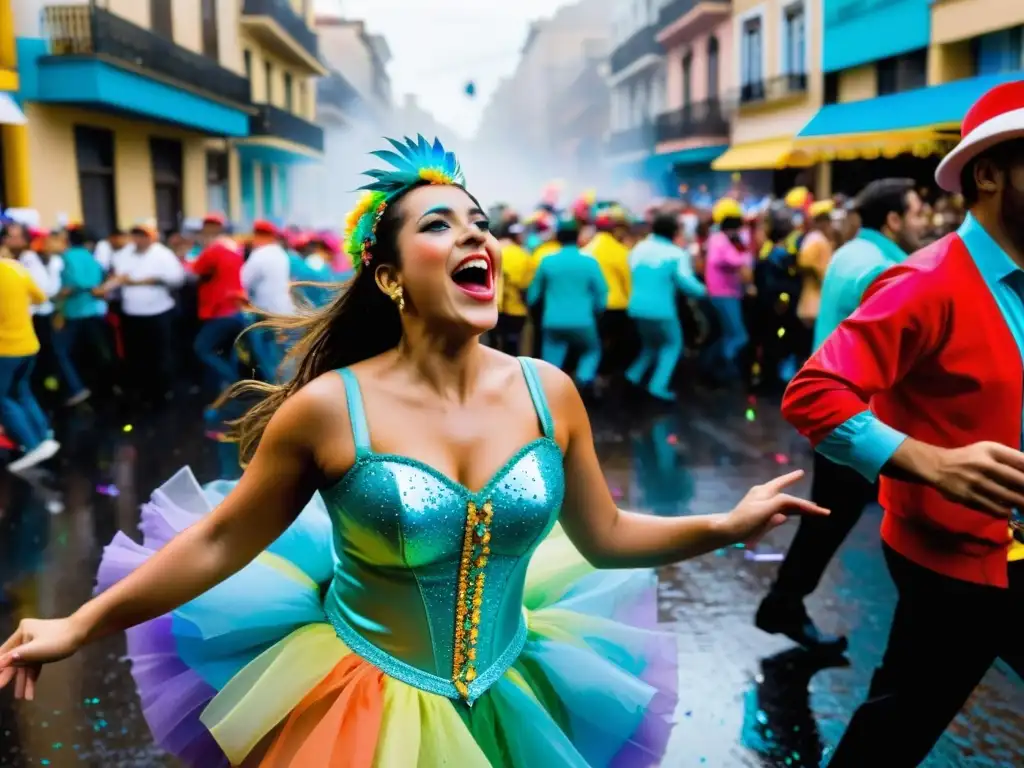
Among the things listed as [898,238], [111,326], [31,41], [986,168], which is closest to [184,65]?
[31,41]

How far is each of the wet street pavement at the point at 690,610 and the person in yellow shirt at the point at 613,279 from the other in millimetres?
2458

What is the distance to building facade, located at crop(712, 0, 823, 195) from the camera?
2577 centimetres

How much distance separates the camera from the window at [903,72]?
1980 cm

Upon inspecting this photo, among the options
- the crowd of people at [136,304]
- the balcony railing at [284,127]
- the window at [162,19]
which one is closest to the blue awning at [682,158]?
the balcony railing at [284,127]

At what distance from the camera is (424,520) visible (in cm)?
210

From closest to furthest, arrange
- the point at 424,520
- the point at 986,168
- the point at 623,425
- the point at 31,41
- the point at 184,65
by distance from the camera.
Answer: the point at 424,520 < the point at 986,168 < the point at 623,425 < the point at 31,41 < the point at 184,65

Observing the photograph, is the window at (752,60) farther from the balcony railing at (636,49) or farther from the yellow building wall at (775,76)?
the balcony railing at (636,49)

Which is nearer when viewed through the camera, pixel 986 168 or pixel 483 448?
pixel 483 448

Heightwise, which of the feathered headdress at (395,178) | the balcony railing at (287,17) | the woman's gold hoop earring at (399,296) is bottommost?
the woman's gold hoop earring at (399,296)

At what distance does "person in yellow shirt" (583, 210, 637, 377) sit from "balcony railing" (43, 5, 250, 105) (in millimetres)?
10040

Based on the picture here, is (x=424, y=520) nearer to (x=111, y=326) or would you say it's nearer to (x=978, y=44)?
(x=111, y=326)

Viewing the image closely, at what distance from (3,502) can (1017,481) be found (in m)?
6.56

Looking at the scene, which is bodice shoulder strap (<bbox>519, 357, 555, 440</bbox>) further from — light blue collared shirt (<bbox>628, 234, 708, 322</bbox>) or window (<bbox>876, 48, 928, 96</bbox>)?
window (<bbox>876, 48, 928, 96</bbox>)

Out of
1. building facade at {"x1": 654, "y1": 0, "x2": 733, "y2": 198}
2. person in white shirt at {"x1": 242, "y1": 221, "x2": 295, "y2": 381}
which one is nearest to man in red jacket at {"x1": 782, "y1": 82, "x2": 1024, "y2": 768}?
person in white shirt at {"x1": 242, "y1": 221, "x2": 295, "y2": 381}
